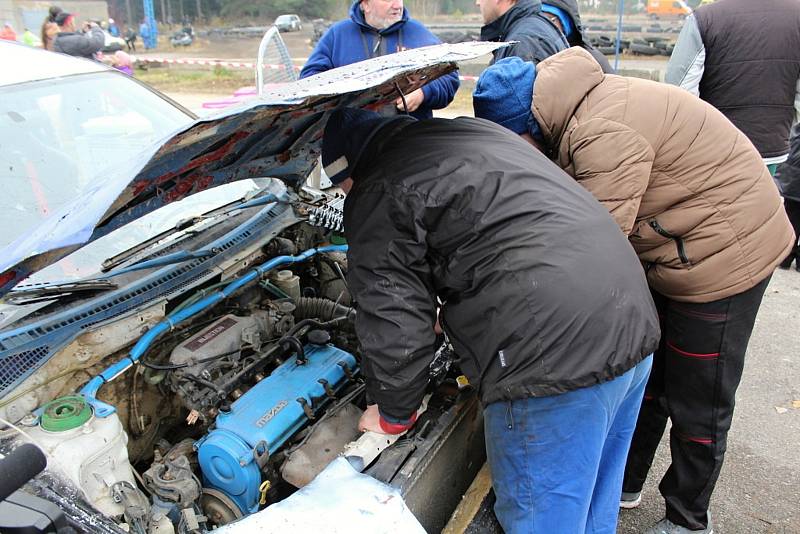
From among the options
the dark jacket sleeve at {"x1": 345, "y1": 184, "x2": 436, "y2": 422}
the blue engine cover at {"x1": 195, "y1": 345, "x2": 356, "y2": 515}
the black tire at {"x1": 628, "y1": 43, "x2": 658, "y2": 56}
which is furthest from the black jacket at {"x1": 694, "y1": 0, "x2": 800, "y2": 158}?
the black tire at {"x1": 628, "y1": 43, "x2": 658, "y2": 56}

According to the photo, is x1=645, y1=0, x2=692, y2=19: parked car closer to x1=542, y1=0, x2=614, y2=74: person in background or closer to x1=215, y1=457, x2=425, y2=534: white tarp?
x1=542, y1=0, x2=614, y2=74: person in background

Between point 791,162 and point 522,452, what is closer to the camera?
point 522,452

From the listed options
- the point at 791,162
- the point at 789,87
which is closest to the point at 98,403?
the point at 789,87

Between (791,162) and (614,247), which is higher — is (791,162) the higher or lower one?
the lower one

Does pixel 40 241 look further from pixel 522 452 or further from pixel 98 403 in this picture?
pixel 522 452

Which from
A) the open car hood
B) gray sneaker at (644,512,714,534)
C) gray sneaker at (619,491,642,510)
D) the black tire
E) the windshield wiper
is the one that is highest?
the open car hood

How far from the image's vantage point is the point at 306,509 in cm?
144

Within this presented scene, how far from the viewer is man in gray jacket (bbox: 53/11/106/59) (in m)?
6.78

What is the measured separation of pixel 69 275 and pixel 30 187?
58 centimetres

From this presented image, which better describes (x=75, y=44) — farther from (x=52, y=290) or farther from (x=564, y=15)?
(x=52, y=290)

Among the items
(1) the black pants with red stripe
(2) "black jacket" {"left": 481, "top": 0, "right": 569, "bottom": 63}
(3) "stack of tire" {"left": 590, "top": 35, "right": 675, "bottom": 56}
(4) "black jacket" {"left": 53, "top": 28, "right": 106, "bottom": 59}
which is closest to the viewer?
(1) the black pants with red stripe

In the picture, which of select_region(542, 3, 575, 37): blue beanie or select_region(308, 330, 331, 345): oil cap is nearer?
select_region(308, 330, 331, 345): oil cap

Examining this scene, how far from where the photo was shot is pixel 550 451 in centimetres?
166

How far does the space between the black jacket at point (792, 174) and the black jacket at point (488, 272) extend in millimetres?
4133
